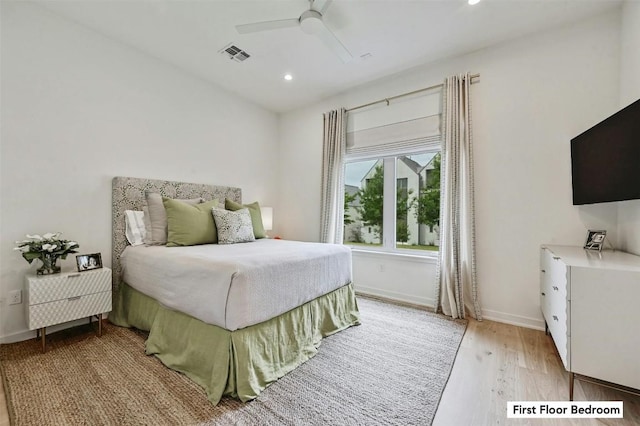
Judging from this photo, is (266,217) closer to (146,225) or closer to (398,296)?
(146,225)

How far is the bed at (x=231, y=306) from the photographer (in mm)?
1546

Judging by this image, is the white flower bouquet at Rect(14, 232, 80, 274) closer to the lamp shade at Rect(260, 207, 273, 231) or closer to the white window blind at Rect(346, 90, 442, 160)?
the lamp shade at Rect(260, 207, 273, 231)

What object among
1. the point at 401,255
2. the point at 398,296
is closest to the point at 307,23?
the point at 401,255

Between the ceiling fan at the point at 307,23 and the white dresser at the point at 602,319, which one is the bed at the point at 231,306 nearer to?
the white dresser at the point at 602,319

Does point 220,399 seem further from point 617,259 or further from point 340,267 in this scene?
point 617,259

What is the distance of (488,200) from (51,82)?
13.9 ft

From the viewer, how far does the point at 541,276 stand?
240 cm

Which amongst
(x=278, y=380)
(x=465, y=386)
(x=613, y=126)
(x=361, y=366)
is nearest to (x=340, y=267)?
(x=361, y=366)

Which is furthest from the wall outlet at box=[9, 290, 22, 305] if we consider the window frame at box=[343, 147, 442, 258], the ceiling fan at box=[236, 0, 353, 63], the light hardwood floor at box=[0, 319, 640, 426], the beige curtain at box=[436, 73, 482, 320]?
the beige curtain at box=[436, 73, 482, 320]

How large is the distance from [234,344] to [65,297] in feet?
5.26

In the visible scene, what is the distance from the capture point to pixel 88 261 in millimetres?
2328

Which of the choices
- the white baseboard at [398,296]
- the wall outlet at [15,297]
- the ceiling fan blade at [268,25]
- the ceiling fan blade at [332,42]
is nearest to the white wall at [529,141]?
the white baseboard at [398,296]

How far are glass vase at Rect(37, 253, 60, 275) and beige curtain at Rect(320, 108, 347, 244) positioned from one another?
9.04 feet

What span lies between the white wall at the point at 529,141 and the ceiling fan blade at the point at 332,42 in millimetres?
1196
